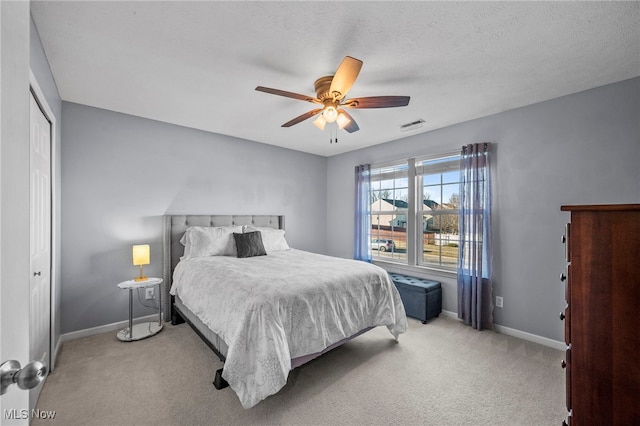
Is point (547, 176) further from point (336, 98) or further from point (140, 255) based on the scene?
point (140, 255)

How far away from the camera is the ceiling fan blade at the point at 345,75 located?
5.83ft

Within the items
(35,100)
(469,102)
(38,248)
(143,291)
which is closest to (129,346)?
(143,291)

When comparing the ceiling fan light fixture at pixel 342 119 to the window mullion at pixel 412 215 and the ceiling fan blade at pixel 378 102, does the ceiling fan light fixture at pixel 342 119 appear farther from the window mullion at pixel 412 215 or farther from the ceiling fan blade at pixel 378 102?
the window mullion at pixel 412 215

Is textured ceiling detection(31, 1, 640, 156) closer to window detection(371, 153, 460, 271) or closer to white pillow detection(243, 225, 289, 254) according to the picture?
window detection(371, 153, 460, 271)

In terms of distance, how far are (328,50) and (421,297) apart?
2.98 metres

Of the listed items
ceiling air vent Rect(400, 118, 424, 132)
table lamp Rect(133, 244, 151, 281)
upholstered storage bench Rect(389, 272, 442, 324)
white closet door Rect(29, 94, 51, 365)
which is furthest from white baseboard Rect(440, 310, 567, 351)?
white closet door Rect(29, 94, 51, 365)

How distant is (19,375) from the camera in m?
0.58

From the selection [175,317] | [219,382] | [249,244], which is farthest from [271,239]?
[219,382]

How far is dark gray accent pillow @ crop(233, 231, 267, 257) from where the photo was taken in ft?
11.4

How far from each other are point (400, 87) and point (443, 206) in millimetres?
1958

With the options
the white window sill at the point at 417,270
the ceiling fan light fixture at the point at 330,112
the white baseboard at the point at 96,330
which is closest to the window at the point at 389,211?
the white window sill at the point at 417,270

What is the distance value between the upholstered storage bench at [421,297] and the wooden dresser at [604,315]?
2.20 m

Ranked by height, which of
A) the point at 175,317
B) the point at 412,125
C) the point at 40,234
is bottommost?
the point at 175,317

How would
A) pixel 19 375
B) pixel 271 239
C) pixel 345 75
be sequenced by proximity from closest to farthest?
pixel 19 375
pixel 345 75
pixel 271 239
